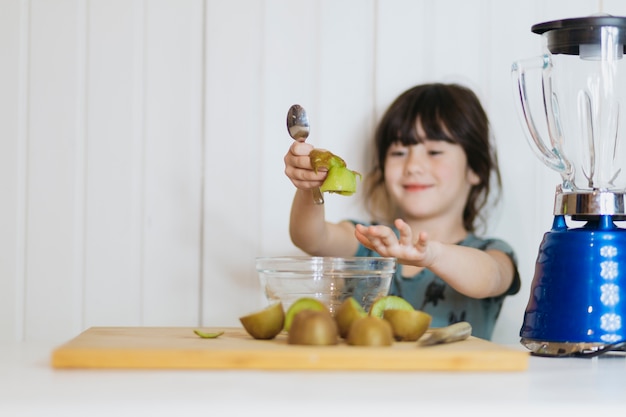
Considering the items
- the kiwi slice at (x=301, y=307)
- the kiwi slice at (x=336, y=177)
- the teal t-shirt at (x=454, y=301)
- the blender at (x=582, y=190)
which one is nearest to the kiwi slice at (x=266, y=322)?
the kiwi slice at (x=301, y=307)

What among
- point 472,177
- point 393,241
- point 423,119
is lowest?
point 393,241

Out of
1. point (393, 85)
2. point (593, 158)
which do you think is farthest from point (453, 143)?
point (593, 158)

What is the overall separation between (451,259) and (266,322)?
0.56m

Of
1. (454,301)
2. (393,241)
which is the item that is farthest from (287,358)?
(454,301)

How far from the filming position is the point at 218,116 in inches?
70.5

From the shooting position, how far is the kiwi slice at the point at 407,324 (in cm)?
95

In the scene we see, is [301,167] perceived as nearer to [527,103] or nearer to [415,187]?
[527,103]

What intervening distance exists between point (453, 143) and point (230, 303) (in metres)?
0.53

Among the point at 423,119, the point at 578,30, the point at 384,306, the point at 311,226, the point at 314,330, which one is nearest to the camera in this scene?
the point at 314,330

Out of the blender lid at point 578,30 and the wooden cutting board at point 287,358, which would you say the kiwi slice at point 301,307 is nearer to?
the wooden cutting board at point 287,358

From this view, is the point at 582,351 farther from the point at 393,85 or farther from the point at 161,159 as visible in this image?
the point at 161,159

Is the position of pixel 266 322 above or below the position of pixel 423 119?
below

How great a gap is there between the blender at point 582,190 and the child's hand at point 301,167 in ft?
0.98

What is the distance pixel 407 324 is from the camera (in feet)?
3.11
